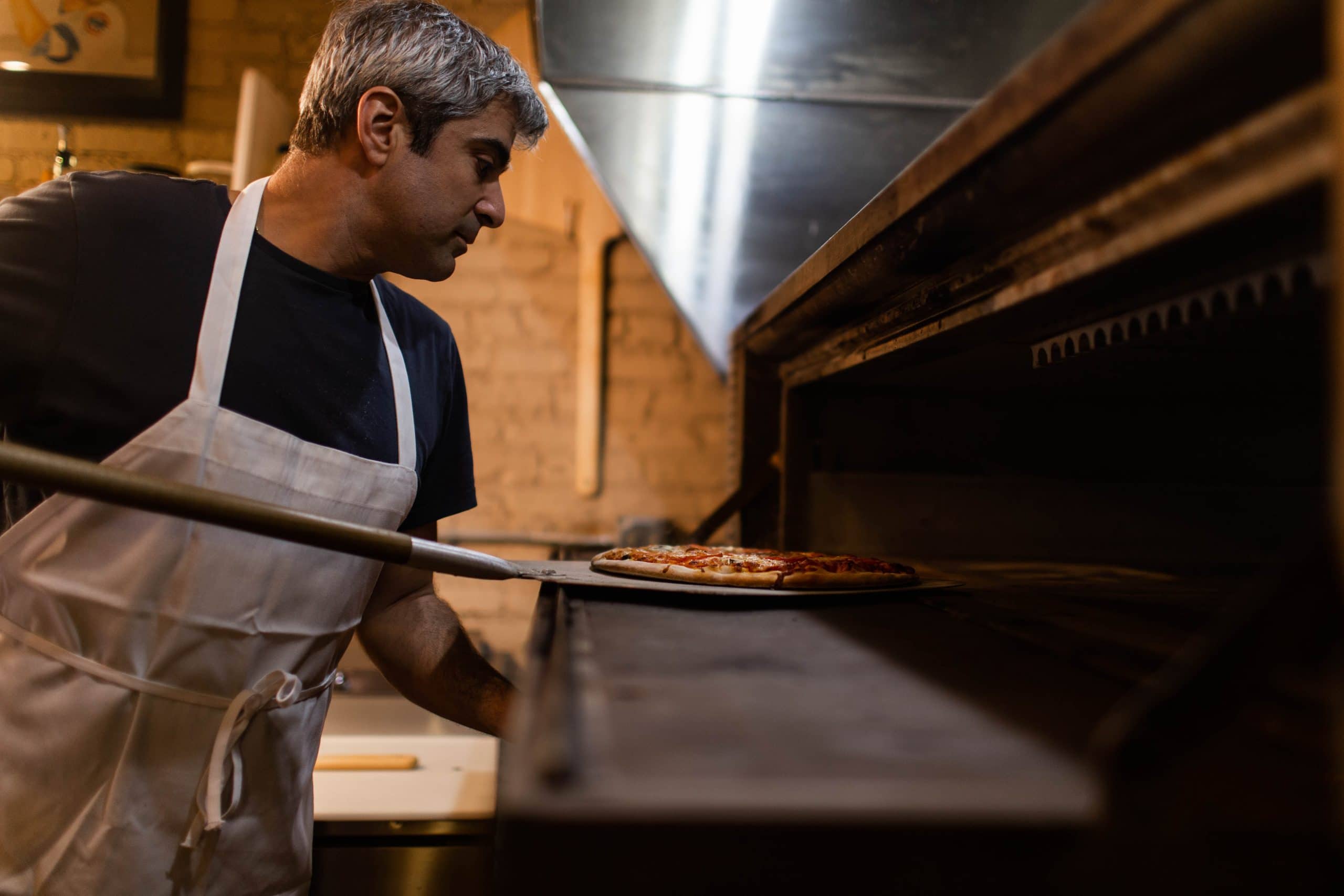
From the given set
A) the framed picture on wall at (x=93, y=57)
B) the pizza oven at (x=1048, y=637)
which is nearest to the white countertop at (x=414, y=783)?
the pizza oven at (x=1048, y=637)

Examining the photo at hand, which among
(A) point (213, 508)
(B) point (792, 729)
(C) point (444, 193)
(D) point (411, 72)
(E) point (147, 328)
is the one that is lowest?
(B) point (792, 729)

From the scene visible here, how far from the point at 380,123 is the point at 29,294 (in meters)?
0.50

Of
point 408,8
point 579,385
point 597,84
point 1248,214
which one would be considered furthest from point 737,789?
point 579,385

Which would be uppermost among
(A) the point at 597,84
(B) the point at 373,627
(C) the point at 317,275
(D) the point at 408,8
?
(A) the point at 597,84

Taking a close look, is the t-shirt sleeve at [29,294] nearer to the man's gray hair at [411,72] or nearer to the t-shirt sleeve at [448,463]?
the man's gray hair at [411,72]

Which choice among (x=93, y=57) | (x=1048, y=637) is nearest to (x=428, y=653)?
(x=1048, y=637)

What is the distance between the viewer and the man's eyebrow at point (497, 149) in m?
1.24

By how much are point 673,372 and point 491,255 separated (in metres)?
0.77

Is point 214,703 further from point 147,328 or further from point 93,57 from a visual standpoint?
point 93,57

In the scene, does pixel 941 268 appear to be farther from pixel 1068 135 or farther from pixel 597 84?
pixel 597 84

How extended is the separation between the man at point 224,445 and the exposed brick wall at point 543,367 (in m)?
1.64

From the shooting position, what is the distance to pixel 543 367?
2992 mm

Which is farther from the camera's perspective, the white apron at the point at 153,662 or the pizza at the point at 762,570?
the pizza at the point at 762,570

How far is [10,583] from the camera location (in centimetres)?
106
